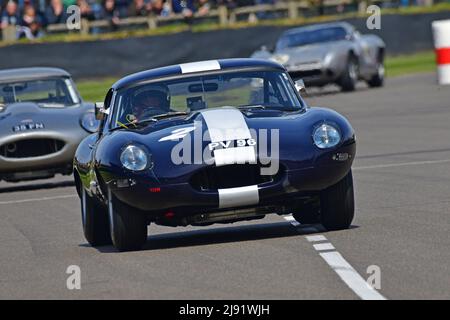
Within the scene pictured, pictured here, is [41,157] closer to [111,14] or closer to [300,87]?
[300,87]

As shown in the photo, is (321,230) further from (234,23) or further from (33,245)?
(234,23)

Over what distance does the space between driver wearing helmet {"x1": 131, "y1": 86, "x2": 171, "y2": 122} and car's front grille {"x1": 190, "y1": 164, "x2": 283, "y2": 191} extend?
117 cm

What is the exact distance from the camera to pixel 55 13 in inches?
Answer: 1241

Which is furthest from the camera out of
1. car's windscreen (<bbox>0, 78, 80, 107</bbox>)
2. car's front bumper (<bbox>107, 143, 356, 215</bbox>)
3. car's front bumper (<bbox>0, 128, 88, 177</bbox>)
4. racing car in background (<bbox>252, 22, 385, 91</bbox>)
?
racing car in background (<bbox>252, 22, 385, 91</bbox>)

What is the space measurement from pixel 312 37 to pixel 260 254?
20065mm

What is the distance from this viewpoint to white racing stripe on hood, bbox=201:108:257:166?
338 inches

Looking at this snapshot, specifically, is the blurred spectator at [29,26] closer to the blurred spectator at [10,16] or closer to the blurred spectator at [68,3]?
the blurred spectator at [10,16]

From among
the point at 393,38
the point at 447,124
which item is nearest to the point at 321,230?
the point at 447,124

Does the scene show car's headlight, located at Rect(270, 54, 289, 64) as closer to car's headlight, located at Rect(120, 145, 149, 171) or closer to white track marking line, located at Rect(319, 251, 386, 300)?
car's headlight, located at Rect(120, 145, 149, 171)

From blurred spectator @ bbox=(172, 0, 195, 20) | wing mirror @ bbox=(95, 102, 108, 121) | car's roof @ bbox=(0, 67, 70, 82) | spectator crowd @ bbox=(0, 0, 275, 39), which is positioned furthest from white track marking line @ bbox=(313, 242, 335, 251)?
blurred spectator @ bbox=(172, 0, 195, 20)

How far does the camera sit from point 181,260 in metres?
8.33

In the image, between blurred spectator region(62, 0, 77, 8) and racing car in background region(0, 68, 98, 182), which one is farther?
blurred spectator region(62, 0, 77, 8)

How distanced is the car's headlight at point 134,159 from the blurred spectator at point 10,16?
22.0 meters

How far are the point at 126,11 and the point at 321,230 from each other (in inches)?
959
